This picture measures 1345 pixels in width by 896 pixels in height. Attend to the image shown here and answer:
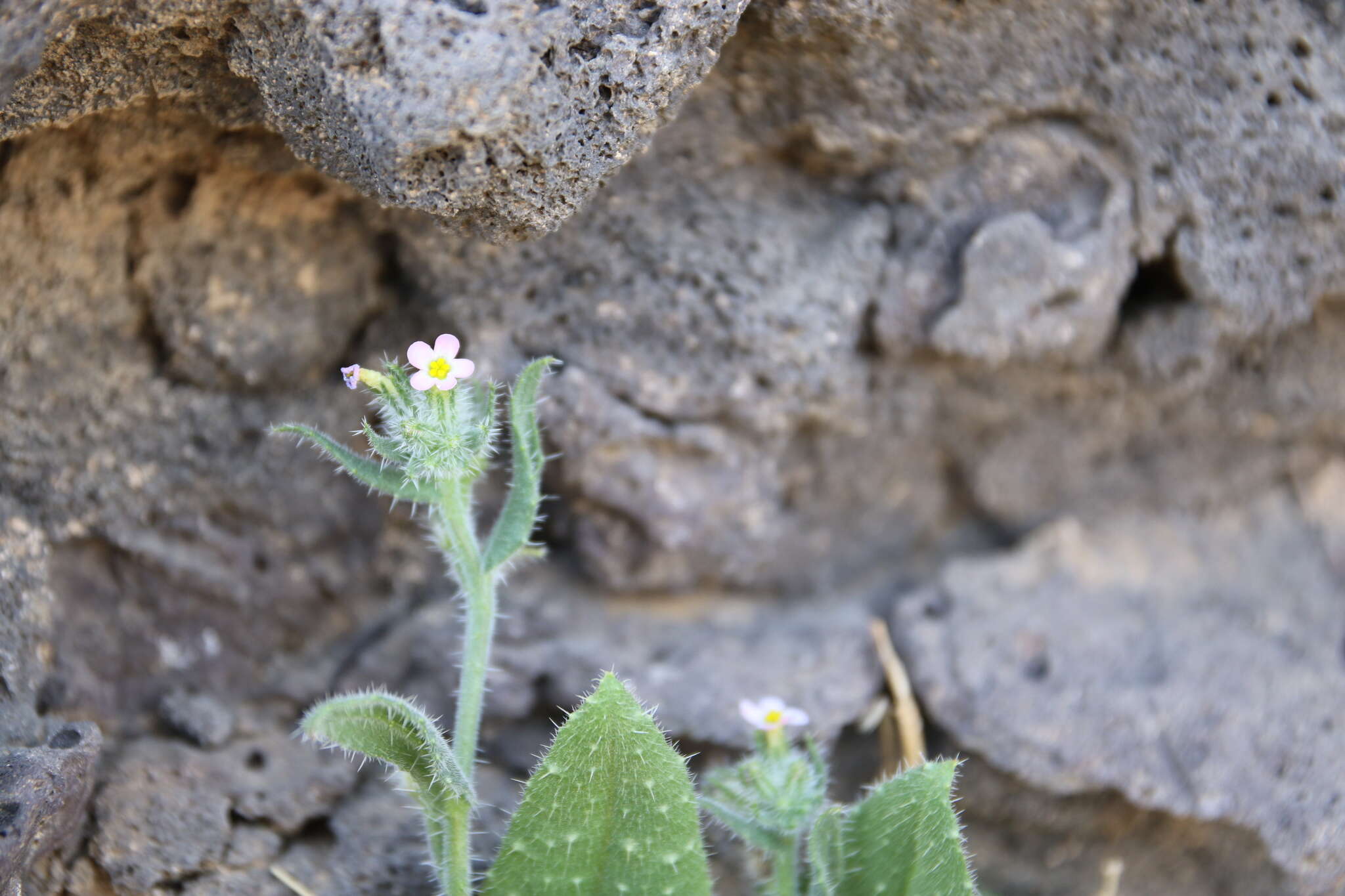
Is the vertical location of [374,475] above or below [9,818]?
above

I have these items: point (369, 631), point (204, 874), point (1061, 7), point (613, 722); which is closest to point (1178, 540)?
point (1061, 7)

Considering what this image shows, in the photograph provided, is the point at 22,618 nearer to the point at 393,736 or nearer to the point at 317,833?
the point at 317,833

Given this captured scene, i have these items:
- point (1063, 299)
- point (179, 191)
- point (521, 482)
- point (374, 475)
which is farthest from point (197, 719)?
point (1063, 299)

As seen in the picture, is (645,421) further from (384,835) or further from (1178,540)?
(1178,540)

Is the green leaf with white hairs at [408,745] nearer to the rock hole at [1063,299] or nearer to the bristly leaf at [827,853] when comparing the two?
the bristly leaf at [827,853]

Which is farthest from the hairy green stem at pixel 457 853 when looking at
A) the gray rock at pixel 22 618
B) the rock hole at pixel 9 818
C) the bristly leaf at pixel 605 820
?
the gray rock at pixel 22 618

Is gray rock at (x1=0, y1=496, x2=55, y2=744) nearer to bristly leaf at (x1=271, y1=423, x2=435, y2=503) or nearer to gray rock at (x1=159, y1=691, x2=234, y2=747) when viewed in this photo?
gray rock at (x1=159, y1=691, x2=234, y2=747)
